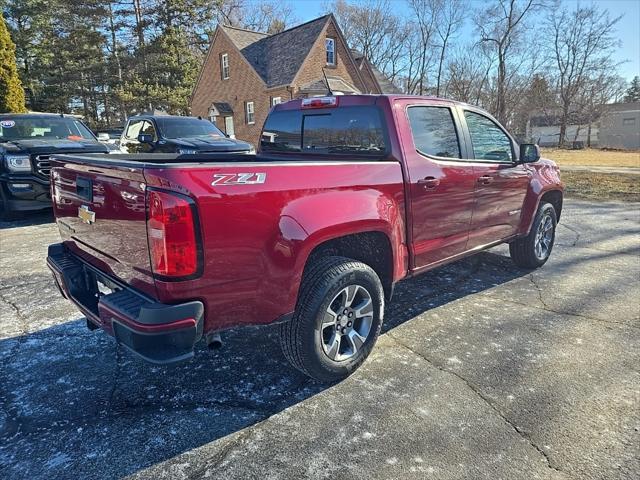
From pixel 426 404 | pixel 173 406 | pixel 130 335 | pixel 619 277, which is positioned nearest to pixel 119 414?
pixel 173 406

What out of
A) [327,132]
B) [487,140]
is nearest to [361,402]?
[327,132]

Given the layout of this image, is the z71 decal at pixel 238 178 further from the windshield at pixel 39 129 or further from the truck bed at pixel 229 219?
the windshield at pixel 39 129

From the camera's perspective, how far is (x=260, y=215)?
2.30 metres

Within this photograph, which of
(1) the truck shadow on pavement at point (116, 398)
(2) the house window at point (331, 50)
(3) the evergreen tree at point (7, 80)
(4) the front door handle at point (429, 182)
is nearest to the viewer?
(1) the truck shadow on pavement at point (116, 398)

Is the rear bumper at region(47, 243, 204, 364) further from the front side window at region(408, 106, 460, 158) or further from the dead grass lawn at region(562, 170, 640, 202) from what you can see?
the dead grass lawn at region(562, 170, 640, 202)

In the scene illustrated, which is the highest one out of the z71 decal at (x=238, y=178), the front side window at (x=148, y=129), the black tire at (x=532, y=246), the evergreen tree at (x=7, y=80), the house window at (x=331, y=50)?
the house window at (x=331, y=50)

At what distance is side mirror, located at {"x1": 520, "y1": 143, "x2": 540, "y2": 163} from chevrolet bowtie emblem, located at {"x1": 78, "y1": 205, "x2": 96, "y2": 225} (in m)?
3.98

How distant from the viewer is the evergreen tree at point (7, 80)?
850 inches

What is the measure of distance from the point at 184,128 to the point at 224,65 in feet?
67.4

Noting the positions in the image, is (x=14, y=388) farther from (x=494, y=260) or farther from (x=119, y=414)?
(x=494, y=260)

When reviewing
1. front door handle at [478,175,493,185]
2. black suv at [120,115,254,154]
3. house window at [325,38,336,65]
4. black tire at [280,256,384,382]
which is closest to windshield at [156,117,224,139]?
black suv at [120,115,254,154]

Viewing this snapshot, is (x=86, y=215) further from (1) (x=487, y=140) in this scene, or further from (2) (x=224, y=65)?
(2) (x=224, y=65)

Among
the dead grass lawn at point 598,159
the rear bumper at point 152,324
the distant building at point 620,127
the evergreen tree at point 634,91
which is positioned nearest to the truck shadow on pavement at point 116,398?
the rear bumper at point 152,324

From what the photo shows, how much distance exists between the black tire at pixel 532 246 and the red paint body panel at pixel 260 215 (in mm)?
1916
